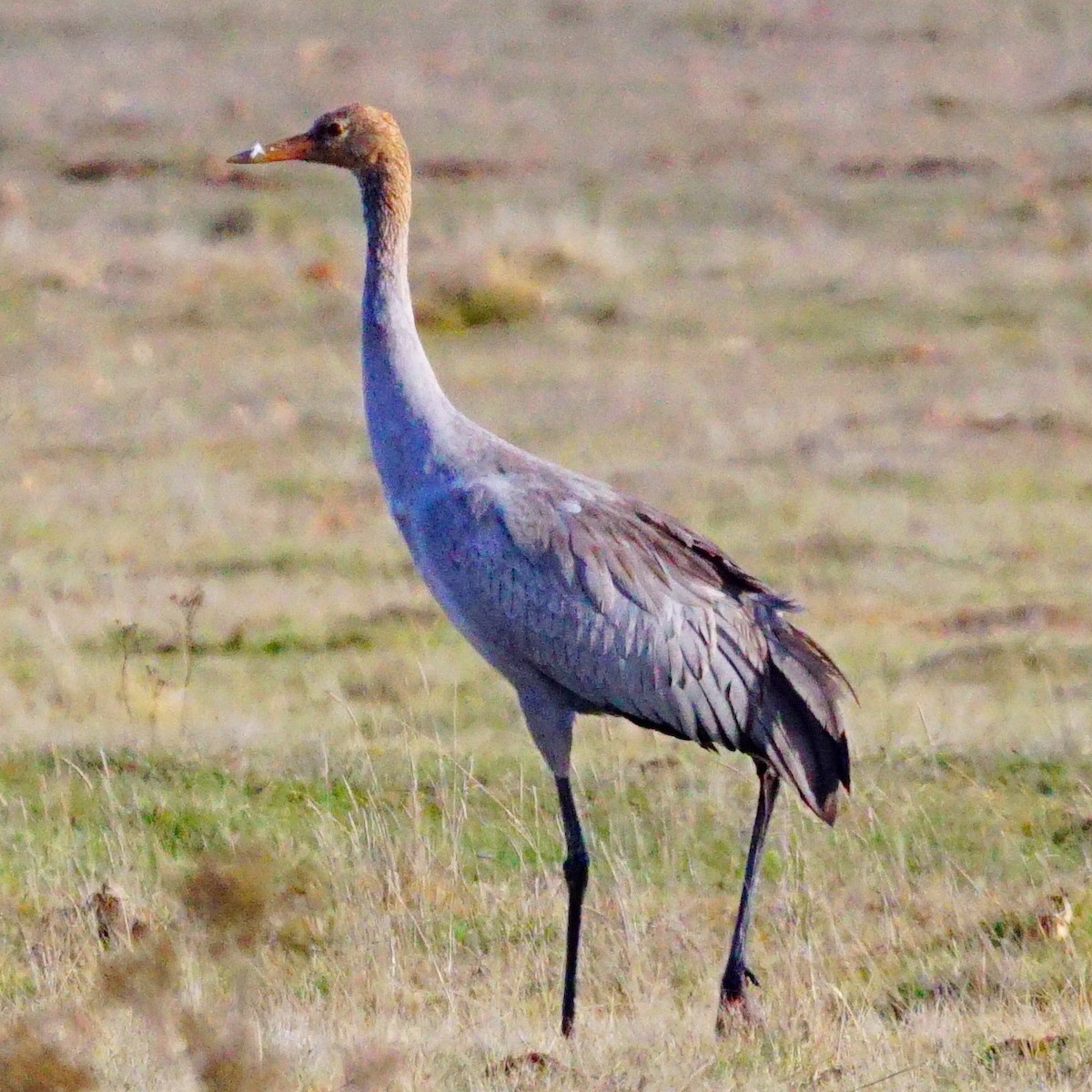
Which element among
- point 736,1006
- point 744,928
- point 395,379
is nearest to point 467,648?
point 395,379

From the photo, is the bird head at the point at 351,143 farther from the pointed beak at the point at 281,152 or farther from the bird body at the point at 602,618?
the bird body at the point at 602,618

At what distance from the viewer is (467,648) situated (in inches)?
437

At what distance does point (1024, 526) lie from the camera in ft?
43.8

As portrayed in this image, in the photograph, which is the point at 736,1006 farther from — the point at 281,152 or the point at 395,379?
the point at 281,152

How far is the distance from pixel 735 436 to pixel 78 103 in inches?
750

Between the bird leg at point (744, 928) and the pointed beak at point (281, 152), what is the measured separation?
231cm

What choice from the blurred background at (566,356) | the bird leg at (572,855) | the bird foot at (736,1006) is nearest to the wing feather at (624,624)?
the bird leg at (572,855)

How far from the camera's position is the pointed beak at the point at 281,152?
7305 mm

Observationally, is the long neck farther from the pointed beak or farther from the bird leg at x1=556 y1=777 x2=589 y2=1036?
the bird leg at x1=556 y1=777 x2=589 y2=1036

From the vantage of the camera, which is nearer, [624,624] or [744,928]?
[744,928]

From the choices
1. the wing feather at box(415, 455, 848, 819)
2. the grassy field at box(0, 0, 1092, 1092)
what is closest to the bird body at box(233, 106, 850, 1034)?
the wing feather at box(415, 455, 848, 819)

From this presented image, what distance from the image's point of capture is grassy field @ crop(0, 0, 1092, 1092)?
607 centimetres

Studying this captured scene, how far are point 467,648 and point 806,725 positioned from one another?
460cm

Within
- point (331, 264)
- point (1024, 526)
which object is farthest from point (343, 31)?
point (1024, 526)
